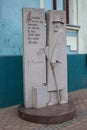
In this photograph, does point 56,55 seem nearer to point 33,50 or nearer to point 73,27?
point 33,50

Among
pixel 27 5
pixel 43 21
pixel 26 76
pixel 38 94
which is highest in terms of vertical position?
pixel 27 5

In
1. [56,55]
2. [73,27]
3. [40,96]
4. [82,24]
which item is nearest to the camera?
[40,96]

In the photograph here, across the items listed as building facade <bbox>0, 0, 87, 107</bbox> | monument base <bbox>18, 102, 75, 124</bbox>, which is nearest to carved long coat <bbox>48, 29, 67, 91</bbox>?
monument base <bbox>18, 102, 75, 124</bbox>

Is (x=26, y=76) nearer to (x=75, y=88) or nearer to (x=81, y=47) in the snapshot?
(x=75, y=88)

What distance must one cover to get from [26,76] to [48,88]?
1.91 ft

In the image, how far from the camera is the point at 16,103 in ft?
22.6

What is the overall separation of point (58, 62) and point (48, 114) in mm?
1364

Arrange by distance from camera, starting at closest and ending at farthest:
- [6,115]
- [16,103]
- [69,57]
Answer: [6,115]
[16,103]
[69,57]

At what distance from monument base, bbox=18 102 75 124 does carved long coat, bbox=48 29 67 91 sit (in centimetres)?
58

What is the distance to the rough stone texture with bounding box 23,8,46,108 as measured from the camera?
19.4 ft

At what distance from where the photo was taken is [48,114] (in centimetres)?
540

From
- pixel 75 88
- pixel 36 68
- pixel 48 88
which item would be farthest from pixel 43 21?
pixel 75 88

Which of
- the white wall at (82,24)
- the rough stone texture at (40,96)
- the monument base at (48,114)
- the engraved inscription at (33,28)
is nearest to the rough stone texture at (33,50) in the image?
the engraved inscription at (33,28)

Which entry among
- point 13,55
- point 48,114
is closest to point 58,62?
point 13,55
